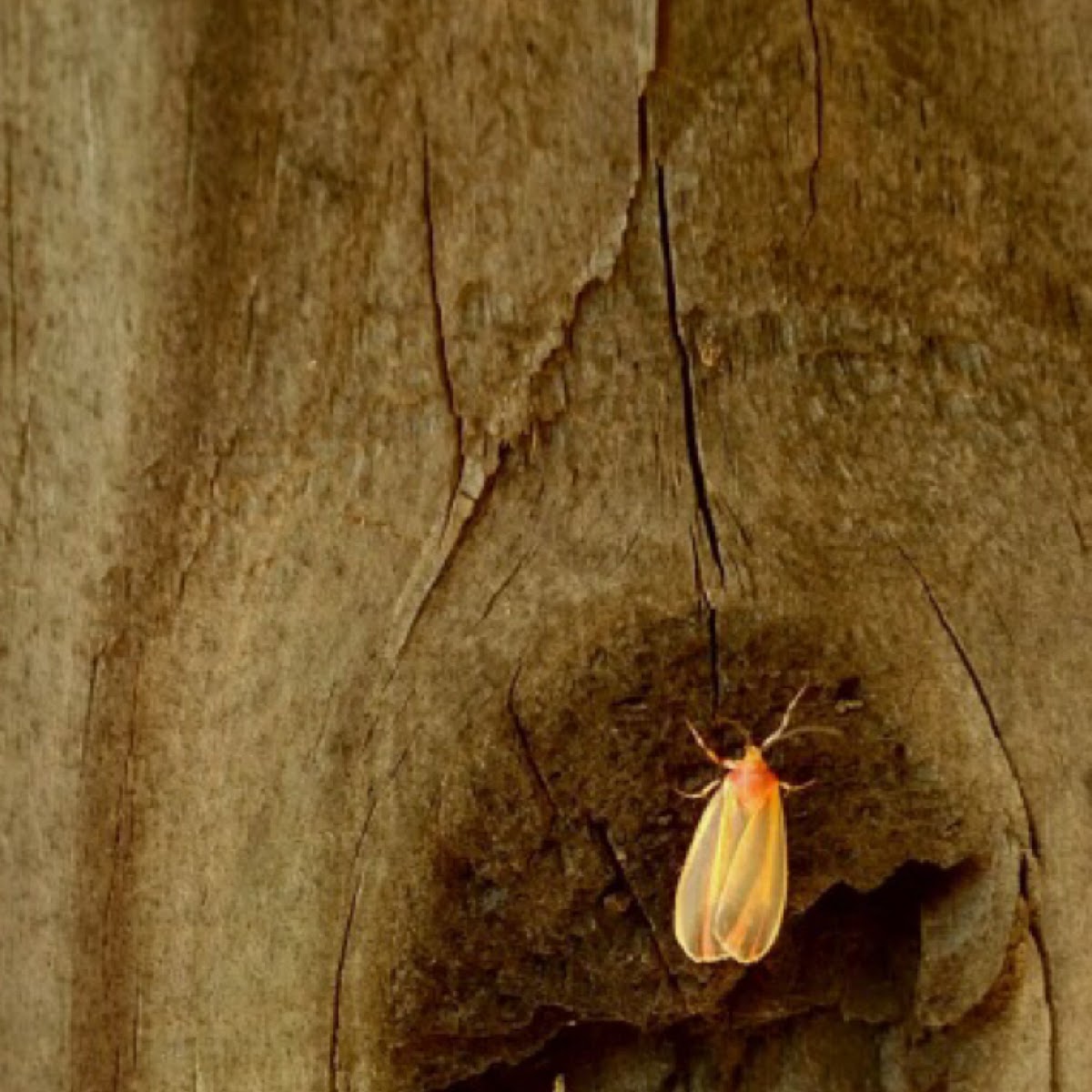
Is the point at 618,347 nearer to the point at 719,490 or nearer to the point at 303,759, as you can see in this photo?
the point at 719,490

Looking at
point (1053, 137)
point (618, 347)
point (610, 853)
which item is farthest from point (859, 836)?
point (1053, 137)

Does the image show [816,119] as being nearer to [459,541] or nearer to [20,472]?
[459,541]

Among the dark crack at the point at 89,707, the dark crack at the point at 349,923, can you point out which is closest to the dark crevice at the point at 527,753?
the dark crack at the point at 349,923

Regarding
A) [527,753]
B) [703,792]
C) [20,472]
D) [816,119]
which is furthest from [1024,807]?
[20,472]

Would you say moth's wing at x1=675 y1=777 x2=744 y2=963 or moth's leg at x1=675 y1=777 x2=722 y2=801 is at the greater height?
moth's leg at x1=675 y1=777 x2=722 y2=801

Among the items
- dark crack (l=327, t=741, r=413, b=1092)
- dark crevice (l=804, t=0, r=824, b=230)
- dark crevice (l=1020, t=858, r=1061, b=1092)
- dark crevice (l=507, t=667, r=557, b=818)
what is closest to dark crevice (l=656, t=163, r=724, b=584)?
dark crevice (l=804, t=0, r=824, b=230)

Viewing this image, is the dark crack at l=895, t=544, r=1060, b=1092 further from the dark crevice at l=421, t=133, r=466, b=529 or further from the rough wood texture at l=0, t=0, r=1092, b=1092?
the dark crevice at l=421, t=133, r=466, b=529

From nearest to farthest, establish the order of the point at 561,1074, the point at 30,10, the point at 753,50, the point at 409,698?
the point at 30,10
the point at 753,50
the point at 409,698
the point at 561,1074
